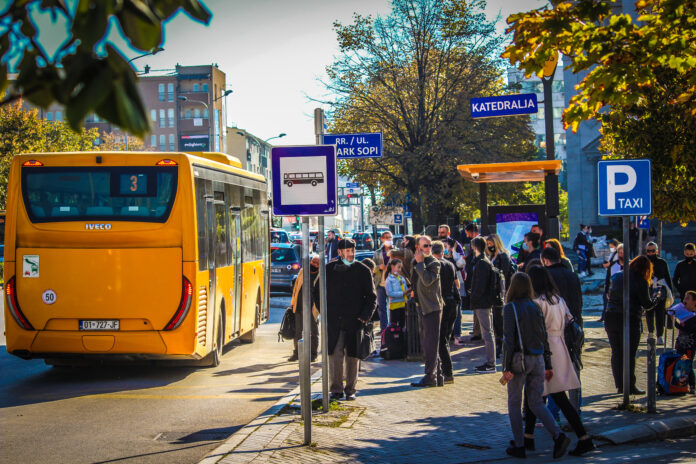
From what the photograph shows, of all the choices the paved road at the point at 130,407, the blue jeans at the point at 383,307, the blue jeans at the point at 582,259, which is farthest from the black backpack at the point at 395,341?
the blue jeans at the point at 582,259

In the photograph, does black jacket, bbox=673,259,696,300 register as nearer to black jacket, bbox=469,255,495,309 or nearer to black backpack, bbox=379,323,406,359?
black jacket, bbox=469,255,495,309

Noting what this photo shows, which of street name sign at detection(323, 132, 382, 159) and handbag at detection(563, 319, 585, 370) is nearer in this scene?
handbag at detection(563, 319, 585, 370)

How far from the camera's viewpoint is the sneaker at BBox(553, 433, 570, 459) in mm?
7340

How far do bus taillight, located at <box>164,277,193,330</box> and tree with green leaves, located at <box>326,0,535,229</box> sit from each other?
2086 centimetres

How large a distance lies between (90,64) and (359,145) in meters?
10.3

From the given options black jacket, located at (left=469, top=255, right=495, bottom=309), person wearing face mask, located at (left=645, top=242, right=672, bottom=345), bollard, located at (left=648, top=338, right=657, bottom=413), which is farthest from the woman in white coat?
person wearing face mask, located at (left=645, top=242, right=672, bottom=345)

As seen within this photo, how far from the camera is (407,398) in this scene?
→ 33.2 feet

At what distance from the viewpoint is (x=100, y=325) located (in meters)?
11.4

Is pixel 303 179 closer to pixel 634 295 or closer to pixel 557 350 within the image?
pixel 557 350

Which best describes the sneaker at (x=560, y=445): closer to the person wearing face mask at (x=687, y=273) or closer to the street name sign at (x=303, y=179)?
the street name sign at (x=303, y=179)

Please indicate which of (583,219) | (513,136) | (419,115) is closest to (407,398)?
(419,115)

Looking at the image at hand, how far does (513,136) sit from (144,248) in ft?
81.8

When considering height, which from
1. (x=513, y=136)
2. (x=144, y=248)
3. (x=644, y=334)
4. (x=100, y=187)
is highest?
(x=513, y=136)

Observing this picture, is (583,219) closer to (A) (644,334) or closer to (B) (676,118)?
(A) (644,334)
